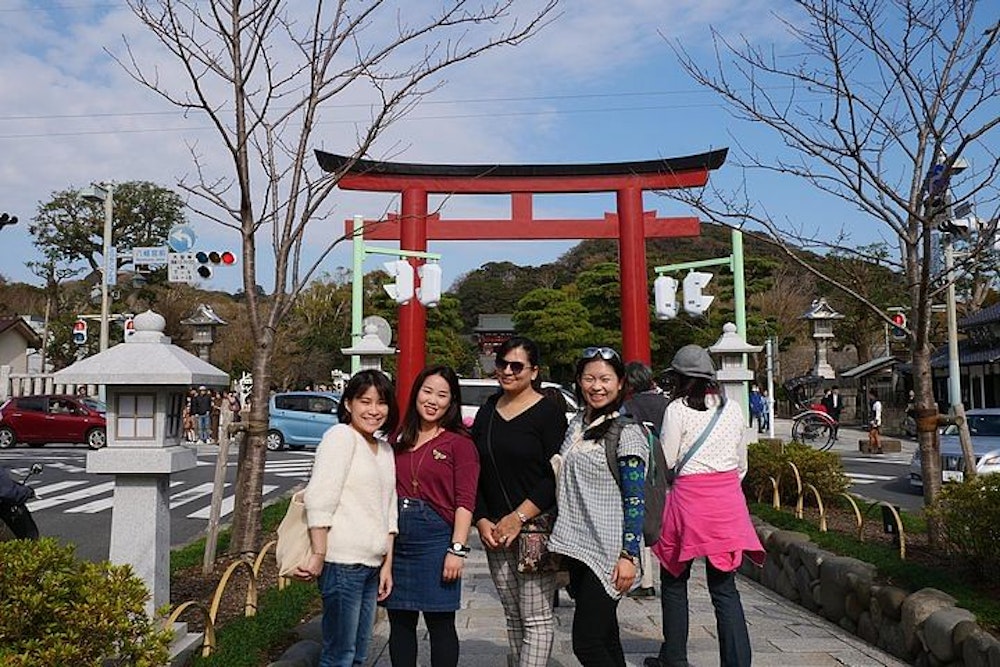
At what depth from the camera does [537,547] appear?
3.24 metres

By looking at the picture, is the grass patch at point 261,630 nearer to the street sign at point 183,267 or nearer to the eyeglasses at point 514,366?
the eyeglasses at point 514,366

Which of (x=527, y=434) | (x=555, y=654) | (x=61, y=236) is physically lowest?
(x=555, y=654)

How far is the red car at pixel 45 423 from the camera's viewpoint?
20.7 meters

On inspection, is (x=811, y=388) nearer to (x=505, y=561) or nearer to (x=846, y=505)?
(x=846, y=505)

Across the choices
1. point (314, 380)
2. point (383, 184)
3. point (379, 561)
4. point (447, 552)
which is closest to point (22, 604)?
point (379, 561)

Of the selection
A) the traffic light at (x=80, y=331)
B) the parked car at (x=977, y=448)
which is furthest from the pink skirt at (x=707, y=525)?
the traffic light at (x=80, y=331)

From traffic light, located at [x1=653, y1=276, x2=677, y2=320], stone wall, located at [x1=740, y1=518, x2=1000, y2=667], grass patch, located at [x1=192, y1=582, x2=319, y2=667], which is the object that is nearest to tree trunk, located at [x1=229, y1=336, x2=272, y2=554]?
grass patch, located at [x1=192, y1=582, x2=319, y2=667]

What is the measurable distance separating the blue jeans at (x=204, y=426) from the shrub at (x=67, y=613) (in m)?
21.3

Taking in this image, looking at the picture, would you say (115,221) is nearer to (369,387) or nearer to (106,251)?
(106,251)

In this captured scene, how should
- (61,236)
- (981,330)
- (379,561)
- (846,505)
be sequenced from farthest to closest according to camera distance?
1. (61,236)
2. (981,330)
3. (846,505)
4. (379,561)

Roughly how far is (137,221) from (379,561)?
108 ft

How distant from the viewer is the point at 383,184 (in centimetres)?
1402

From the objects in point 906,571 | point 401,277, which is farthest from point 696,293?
point 906,571

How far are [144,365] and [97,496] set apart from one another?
30.4 ft
